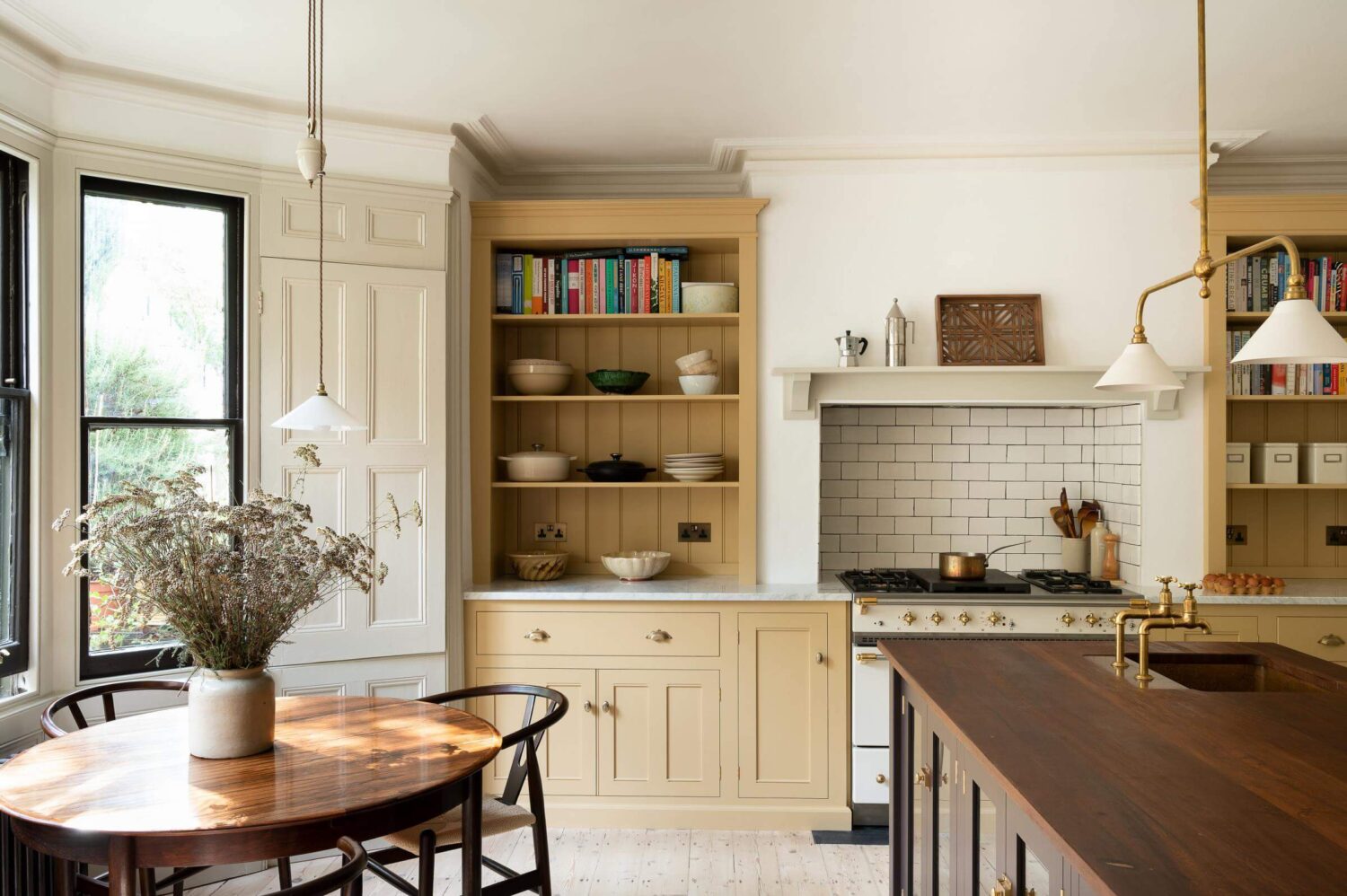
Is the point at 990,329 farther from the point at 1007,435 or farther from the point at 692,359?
the point at 692,359

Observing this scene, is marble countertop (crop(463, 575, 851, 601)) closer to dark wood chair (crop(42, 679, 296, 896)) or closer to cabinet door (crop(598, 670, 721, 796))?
cabinet door (crop(598, 670, 721, 796))

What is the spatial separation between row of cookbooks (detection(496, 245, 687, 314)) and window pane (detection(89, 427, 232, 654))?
1.34 m

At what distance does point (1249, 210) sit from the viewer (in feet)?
12.2

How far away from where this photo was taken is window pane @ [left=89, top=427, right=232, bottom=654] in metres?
3.04

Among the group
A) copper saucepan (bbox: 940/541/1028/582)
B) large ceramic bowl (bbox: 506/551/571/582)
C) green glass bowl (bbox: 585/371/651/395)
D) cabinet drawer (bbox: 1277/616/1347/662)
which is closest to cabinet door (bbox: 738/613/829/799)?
copper saucepan (bbox: 940/541/1028/582)

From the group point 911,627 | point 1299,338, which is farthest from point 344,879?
point 911,627

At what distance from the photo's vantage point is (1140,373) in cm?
224

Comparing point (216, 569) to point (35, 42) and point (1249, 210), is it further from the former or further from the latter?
point (1249, 210)

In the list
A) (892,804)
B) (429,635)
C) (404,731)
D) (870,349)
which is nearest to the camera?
(404,731)

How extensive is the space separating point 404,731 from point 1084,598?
8.78 feet

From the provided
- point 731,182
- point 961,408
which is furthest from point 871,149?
point 961,408

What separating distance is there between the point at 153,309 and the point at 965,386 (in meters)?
3.12

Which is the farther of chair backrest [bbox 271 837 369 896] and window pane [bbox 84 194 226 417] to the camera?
window pane [bbox 84 194 226 417]

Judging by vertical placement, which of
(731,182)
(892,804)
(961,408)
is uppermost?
(731,182)
